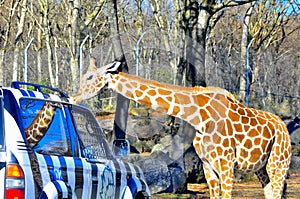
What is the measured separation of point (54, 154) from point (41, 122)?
0.65 meters

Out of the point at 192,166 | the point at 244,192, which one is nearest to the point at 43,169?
the point at 192,166

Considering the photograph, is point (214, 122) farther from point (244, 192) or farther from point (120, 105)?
point (120, 105)

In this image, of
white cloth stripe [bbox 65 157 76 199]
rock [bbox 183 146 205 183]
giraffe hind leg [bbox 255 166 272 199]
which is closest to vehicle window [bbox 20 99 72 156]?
white cloth stripe [bbox 65 157 76 199]

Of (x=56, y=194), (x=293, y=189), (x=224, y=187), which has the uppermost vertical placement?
(x=56, y=194)

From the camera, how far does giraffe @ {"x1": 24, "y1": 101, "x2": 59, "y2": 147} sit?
6854 mm

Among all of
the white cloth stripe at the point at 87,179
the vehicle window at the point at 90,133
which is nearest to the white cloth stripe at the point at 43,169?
the white cloth stripe at the point at 87,179

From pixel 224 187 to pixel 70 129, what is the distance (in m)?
3.62

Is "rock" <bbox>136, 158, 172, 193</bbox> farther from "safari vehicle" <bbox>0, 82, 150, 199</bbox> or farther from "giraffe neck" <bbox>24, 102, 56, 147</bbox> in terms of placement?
"giraffe neck" <bbox>24, 102, 56, 147</bbox>

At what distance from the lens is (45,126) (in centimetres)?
730

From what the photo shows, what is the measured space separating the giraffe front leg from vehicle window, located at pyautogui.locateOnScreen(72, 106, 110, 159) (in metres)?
2.67

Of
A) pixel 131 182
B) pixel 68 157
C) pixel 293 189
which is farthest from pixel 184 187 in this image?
pixel 68 157

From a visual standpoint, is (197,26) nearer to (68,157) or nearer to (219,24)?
(68,157)

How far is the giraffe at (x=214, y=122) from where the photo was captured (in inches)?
413

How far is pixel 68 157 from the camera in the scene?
6.83 meters
